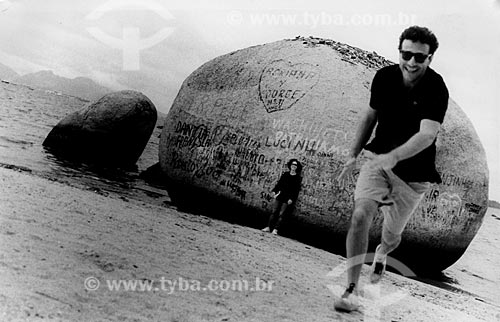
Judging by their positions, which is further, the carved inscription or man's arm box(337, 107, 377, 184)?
the carved inscription

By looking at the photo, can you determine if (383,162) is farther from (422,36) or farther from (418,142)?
(422,36)

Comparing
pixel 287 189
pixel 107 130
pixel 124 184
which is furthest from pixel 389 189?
pixel 107 130

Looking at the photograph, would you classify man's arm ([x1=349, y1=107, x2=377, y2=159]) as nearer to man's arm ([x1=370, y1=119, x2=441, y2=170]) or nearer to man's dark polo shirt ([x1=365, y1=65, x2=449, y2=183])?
man's dark polo shirt ([x1=365, y1=65, x2=449, y2=183])

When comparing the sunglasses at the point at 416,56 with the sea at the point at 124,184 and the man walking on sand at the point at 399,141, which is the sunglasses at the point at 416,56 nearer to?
the man walking on sand at the point at 399,141

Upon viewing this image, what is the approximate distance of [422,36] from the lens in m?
2.17

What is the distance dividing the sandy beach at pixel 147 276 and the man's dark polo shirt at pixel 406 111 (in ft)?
2.49

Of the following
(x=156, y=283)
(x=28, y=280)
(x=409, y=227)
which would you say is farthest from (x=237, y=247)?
(x=409, y=227)

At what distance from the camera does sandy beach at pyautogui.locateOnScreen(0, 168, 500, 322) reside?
208 centimetres

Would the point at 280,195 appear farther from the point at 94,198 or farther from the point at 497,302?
the point at 497,302

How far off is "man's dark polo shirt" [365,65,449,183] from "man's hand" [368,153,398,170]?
0.16ft

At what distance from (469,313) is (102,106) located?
21.6 feet

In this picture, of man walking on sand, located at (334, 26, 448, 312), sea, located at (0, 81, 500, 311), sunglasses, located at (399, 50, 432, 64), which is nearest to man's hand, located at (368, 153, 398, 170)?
man walking on sand, located at (334, 26, 448, 312)

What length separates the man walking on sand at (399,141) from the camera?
222cm

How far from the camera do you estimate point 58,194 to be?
13.3 feet
